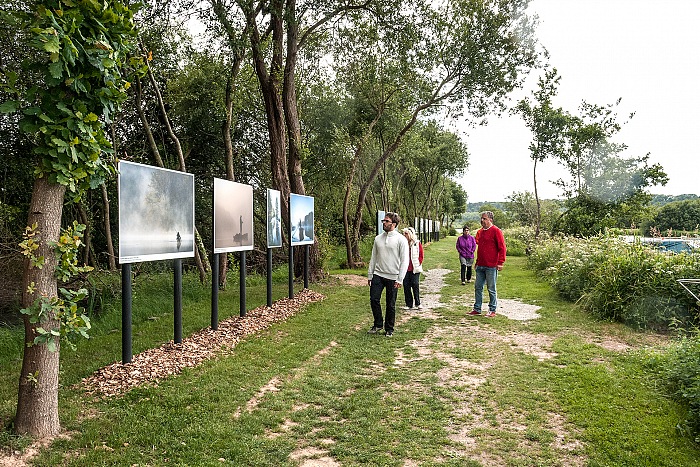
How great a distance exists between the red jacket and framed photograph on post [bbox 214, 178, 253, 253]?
4453 mm

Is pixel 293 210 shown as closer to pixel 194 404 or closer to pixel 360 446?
pixel 194 404

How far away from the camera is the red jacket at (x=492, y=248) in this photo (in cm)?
962

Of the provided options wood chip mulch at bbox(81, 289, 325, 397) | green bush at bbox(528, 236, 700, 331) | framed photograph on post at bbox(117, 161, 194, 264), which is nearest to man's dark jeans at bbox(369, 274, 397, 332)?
wood chip mulch at bbox(81, 289, 325, 397)

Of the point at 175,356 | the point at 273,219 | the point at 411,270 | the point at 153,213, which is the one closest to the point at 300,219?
the point at 273,219

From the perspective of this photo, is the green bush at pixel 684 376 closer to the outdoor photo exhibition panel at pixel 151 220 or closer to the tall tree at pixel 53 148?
the tall tree at pixel 53 148

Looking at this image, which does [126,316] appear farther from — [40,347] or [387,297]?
[387,297]

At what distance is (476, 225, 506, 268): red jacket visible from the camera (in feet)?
31.6

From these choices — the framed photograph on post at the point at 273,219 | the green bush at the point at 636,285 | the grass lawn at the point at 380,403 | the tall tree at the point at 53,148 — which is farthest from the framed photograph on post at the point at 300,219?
the tall tree at the point at 53,148

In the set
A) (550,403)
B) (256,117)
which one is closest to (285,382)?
(550,403)

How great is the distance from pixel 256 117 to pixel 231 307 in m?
10.3

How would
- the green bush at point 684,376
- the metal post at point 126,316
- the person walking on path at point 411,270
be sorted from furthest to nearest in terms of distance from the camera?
the person walking on path at point 411,270, the metal post at point 126,316, the green bush at point 684,376

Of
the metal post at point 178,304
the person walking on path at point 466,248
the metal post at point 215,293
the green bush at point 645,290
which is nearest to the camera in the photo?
the metal post at point 178,304

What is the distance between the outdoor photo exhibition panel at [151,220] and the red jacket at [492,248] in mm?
5486

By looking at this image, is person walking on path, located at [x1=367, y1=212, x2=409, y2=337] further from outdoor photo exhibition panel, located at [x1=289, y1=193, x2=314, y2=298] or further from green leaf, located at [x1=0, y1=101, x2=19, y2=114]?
green leaf, located at [x1=0, y1=101, x2=19, y2=114]
